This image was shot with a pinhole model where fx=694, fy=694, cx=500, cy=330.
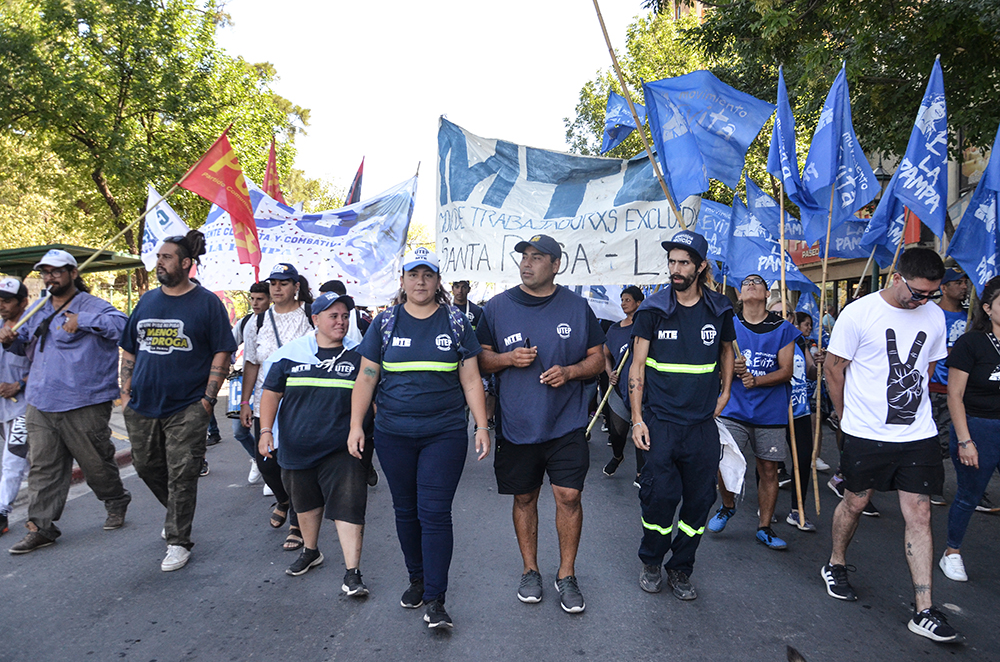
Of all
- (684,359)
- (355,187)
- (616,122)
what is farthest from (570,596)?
(355,187)

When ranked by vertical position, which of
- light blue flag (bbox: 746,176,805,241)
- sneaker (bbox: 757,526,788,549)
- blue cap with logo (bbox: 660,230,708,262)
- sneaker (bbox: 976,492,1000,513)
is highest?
light blue flag (bbox: 746,176,805,241)

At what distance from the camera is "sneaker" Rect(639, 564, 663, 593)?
13.0 ft

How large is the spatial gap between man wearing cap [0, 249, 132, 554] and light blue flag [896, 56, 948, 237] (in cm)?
568

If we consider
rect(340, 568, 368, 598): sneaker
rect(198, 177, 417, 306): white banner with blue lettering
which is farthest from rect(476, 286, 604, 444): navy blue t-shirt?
rect(198, 177, 417, 306): white banner with blue lettering

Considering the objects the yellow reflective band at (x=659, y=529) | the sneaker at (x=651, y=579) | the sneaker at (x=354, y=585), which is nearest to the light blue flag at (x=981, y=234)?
the yellow reflective band at (x=659, y=529)

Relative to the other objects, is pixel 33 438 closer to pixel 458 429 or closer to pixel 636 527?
pixel 458 429

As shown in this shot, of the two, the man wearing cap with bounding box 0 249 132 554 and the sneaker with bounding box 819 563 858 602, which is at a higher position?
the man wearing cap with bounding box 0 249 132 554

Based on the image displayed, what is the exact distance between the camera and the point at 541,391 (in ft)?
12.3

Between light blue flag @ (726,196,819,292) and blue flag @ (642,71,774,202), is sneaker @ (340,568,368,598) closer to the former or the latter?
blue flag @ (642,71,774,202)

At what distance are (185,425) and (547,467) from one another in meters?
2.37

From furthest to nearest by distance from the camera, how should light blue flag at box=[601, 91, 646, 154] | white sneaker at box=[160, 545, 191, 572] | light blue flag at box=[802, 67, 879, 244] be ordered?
light blue flag at box=[601, 91, 646, 154]
light blue flag at box=[802, 67, 879, 244]
white sneaker at box=[160, 545, 191, 572]

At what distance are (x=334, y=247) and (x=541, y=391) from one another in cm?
517

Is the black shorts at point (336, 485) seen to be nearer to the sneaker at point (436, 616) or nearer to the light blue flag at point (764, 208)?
the sneaker at point (436, 616)

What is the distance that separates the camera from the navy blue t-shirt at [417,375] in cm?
356
